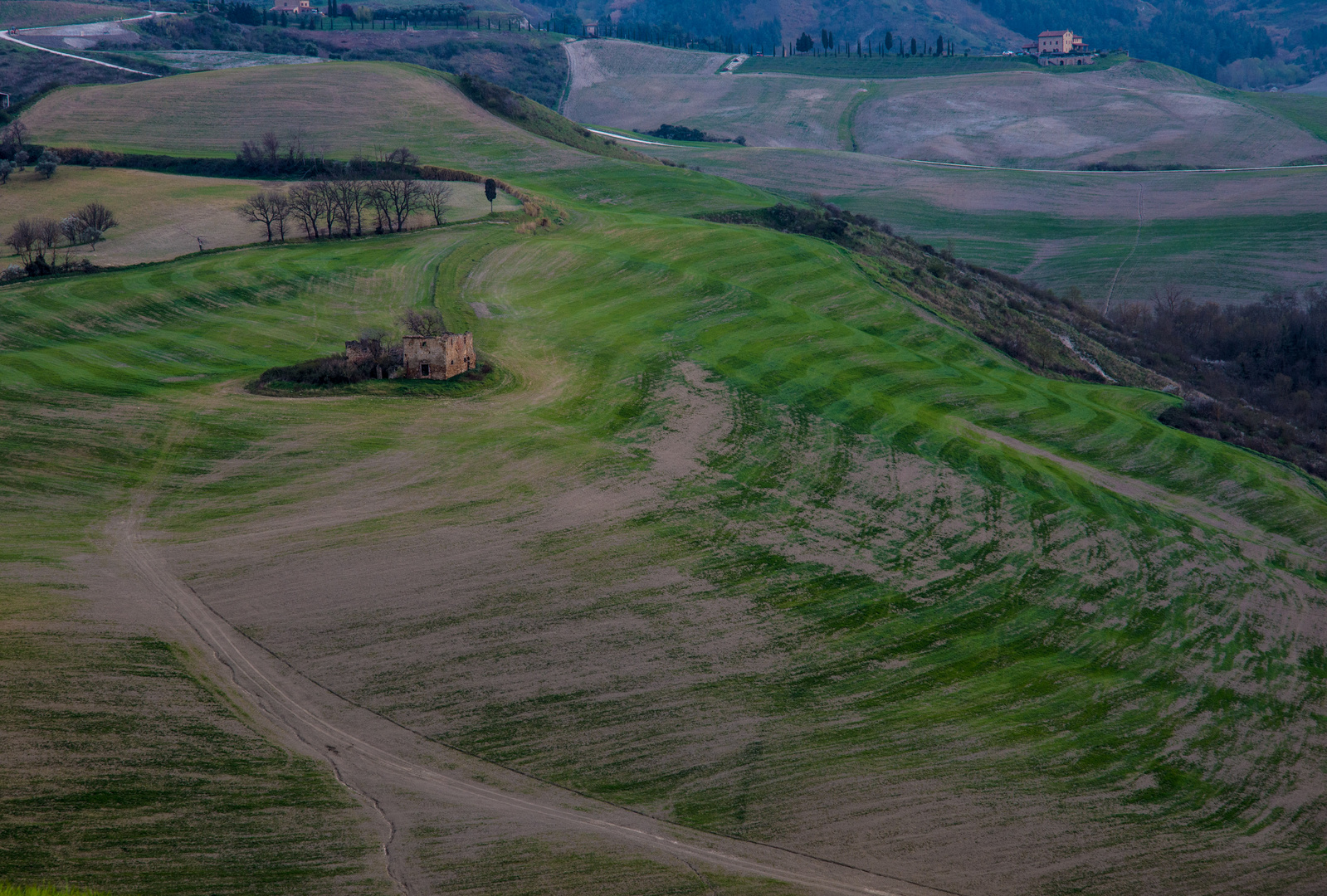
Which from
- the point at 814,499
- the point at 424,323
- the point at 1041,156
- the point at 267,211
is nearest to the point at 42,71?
the point at 267,211

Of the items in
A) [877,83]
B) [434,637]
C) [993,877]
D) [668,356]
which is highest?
[877,83]

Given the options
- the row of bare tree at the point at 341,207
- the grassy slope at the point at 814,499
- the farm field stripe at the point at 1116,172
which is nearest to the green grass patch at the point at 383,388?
the grassy slope at the point at 814,499

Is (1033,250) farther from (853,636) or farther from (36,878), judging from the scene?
(36,878)

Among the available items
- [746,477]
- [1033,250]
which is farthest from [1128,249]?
[746,477]

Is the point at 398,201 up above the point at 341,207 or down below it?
above

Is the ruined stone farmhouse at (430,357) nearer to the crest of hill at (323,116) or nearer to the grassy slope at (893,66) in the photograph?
the crest of hill at (323,116)

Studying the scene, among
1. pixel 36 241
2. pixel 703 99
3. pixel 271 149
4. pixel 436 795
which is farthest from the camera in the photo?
pixel 703 99

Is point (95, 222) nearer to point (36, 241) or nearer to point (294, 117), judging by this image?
point (36, 241)
